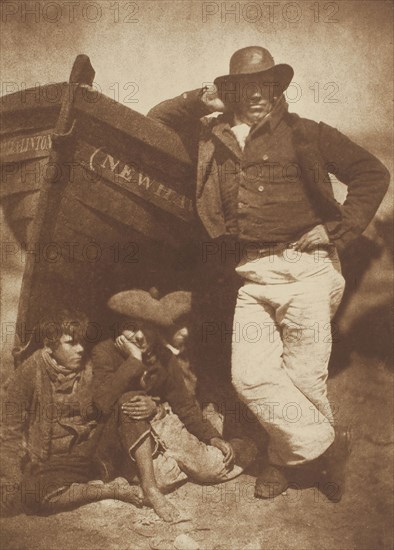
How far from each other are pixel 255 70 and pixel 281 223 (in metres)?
0.74

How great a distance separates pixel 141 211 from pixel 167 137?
1.30 ft

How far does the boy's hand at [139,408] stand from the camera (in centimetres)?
315

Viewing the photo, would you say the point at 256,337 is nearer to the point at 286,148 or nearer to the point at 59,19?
the point at 286,148

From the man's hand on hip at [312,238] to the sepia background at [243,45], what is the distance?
0.65 metres

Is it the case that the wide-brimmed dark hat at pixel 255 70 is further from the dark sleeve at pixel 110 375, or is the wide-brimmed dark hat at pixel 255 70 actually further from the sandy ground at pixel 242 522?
the sandy ground at pixel 242 522

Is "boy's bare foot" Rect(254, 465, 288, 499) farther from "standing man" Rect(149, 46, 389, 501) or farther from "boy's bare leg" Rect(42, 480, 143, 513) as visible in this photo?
"boy's bare leg" Rect(42, 480, 143, 513)

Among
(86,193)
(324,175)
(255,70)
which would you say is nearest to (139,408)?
(86,193)

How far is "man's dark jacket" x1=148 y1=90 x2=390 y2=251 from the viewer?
3059 millimetres

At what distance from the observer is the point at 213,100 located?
3.18 meters

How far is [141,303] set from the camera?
10.7 ft

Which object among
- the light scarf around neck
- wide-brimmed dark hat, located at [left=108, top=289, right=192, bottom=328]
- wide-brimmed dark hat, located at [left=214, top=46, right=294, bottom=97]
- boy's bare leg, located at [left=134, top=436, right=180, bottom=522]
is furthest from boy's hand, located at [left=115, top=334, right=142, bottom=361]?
wide-brimmed dark hat, located at [left=214, top=46, right=294, bottom=97]

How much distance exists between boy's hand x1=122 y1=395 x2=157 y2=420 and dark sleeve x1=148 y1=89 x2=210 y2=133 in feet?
4.52

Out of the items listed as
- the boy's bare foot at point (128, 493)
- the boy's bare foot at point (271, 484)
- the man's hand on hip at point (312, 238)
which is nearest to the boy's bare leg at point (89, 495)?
the boy's bare foot at point (128, 493)

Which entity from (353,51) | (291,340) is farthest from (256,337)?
(353,51)
